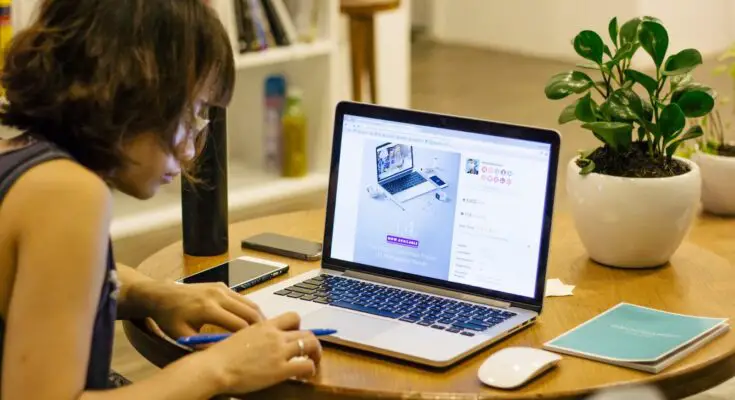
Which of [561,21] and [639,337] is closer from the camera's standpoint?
[639,337]

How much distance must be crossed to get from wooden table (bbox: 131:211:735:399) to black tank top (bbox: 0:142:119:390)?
181mm

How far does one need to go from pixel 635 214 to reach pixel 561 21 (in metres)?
4.78

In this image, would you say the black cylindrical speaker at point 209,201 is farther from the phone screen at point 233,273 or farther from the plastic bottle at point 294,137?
the plastic bottle at point 294,137

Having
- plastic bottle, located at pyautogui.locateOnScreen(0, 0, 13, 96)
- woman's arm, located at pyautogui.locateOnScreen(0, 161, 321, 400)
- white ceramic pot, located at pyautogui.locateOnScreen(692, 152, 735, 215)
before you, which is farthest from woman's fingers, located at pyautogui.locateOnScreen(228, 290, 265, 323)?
plastic bottle, located at pyautogui.locateOnScreen(0, 0, 13, 96)

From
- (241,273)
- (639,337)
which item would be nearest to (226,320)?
(241,273)

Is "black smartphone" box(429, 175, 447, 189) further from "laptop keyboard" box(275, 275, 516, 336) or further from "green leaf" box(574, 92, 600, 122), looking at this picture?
"green leaf" box(574, 92, 600, 122)

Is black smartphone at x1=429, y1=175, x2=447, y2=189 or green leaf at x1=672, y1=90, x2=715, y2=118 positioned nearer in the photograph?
black smartphone at x1=429, y1=175, x2=447, y2=189

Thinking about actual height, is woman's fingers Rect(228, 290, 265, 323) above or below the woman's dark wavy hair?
below

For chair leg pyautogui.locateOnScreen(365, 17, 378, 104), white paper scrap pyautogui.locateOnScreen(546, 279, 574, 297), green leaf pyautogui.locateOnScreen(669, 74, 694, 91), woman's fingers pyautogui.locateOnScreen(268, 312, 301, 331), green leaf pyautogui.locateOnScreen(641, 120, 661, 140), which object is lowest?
chair leg pyautogui.locateOnScreen(365, 17, 378, 104)

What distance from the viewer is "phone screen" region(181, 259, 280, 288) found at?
1.65m

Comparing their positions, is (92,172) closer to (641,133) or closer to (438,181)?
(438,181)

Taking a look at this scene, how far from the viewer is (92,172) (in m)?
1.21

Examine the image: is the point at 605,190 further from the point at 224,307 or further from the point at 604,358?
the point at 224,307

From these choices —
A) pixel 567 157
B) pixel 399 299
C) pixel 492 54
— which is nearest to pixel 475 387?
pixel 399 299
